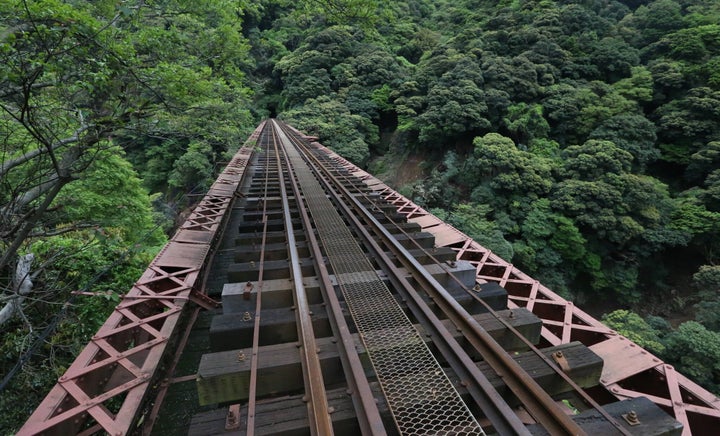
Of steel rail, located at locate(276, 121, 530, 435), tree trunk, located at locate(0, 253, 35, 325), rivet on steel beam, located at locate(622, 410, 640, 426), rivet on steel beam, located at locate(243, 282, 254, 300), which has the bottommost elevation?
tree trunk, located at locate(0, 253, 35, 325)

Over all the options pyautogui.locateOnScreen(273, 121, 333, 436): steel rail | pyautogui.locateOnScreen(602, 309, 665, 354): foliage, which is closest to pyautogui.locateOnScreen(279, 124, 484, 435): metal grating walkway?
pyautogui.locateOnScreen(273, 121, 333, 436): steel rail

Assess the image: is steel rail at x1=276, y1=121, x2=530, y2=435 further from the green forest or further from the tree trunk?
the tree trunk

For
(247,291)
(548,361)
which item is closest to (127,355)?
(247,291)

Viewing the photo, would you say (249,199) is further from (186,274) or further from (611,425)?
(611,425)

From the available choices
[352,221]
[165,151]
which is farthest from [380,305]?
[165,151]

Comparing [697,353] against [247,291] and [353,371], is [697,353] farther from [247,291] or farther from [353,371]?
[247,291]

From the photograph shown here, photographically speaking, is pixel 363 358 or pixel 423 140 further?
pixel 423 140
